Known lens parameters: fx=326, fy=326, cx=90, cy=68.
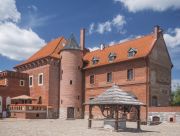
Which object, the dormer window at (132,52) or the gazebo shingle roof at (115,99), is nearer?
the gazebo shingle roof at (115,99)

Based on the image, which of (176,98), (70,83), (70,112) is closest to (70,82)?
(70,83)

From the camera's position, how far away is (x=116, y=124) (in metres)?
22.3

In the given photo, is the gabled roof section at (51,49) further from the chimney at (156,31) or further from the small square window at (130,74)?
the chimney at (156,31)

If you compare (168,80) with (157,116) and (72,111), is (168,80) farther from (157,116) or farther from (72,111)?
(72,111)

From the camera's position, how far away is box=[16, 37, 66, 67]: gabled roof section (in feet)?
147

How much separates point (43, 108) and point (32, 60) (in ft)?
28.5

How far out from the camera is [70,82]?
42344mm

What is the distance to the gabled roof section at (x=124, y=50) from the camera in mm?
37156

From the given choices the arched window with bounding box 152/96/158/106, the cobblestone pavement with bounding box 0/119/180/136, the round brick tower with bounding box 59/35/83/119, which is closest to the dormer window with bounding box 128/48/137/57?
the arched window with bounding box 152/96/158/106

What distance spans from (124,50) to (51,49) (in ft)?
37.5

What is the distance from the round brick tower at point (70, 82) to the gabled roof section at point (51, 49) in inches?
83.9

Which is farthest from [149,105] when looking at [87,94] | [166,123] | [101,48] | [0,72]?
[0,72]

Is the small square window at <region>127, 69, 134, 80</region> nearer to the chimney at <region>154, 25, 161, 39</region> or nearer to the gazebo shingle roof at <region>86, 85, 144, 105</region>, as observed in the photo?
the chimney at <region>154, 25, 161, 39</region>

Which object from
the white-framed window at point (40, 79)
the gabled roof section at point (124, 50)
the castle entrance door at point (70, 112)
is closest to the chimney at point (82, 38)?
the gabled roof section at point (124, 50)
